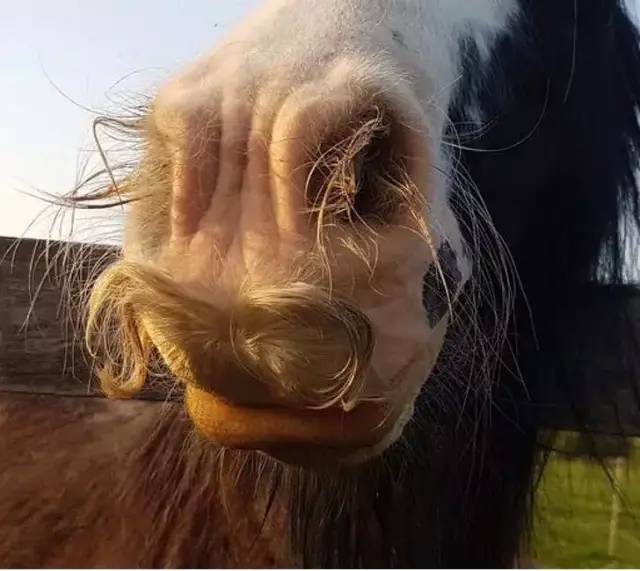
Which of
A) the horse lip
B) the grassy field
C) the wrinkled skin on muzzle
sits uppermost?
the wrinkled skin on muzzle

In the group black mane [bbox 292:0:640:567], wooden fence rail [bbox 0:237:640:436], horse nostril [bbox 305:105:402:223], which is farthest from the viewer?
wooden fence rail [bbox 0:237:640:436]

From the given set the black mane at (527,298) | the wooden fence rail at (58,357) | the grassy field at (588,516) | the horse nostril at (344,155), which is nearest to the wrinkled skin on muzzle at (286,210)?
the horse nostril at (344,155)

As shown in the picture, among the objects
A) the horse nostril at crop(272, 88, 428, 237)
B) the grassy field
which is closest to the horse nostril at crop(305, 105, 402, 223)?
the horse nostril at crop(272, 88, 428, 237)

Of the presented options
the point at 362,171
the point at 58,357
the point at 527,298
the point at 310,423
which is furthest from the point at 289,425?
the point at 58,357

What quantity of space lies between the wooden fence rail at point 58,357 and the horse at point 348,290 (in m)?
0.01

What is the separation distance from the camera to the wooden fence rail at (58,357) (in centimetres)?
73

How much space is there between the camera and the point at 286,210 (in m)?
0.37

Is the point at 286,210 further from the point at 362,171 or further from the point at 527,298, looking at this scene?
the point at 527,298

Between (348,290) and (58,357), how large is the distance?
51 cm

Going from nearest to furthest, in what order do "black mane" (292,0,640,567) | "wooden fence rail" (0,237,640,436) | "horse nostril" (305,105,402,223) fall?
1. "horse nostril" (305,105,402,223)
2. "black mane" (292,0,640,567)
3. "wooden fence rail" (0,237,640,436)

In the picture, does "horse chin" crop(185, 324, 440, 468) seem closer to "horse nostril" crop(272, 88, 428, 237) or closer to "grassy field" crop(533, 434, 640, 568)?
"horse nostril" crop(272, 88, 428, 237)

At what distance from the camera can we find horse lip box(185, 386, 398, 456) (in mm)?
421

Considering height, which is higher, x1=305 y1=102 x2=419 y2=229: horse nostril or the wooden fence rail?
x1=305 y1=102 x2=419 y2=229: horse nostril

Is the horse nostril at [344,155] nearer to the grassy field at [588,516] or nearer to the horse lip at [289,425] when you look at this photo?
the horse lip at [289,425]
